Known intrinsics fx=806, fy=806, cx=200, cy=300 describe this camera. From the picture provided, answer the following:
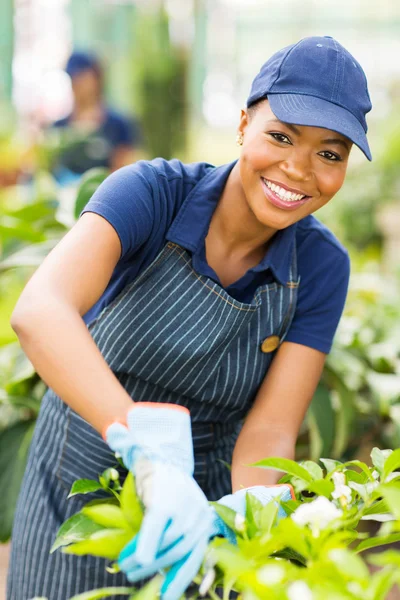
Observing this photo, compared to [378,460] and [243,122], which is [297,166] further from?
[378,460]

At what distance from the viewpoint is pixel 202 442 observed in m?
1.59

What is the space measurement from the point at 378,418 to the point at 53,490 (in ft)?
4.07

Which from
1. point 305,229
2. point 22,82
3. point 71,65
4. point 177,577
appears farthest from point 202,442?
point 22,82

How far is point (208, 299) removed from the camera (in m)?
1.44

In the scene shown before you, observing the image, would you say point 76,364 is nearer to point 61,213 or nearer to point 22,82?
point 61,213

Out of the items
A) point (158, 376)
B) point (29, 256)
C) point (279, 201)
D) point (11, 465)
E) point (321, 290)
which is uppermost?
point (279, 201)

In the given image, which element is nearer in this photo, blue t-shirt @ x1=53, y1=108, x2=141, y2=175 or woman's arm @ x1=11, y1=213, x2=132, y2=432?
woman's arm @ x1=11, y1=213, x2=132, y2=432

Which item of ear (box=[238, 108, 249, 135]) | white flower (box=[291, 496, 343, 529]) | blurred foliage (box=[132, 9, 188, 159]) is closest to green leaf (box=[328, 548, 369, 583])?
white flower (box=[291, 496, 343, 529])

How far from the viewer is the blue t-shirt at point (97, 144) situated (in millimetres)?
4980

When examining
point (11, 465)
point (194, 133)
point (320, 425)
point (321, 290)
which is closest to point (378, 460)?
point (321, 290)

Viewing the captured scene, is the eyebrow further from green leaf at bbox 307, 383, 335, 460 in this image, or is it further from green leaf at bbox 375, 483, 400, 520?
green leaf at bbox 307, 383, 335, 460

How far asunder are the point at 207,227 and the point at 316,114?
313 millimetres

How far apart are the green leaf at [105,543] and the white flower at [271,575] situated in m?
0.19

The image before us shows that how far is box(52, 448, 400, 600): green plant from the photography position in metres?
0.75
